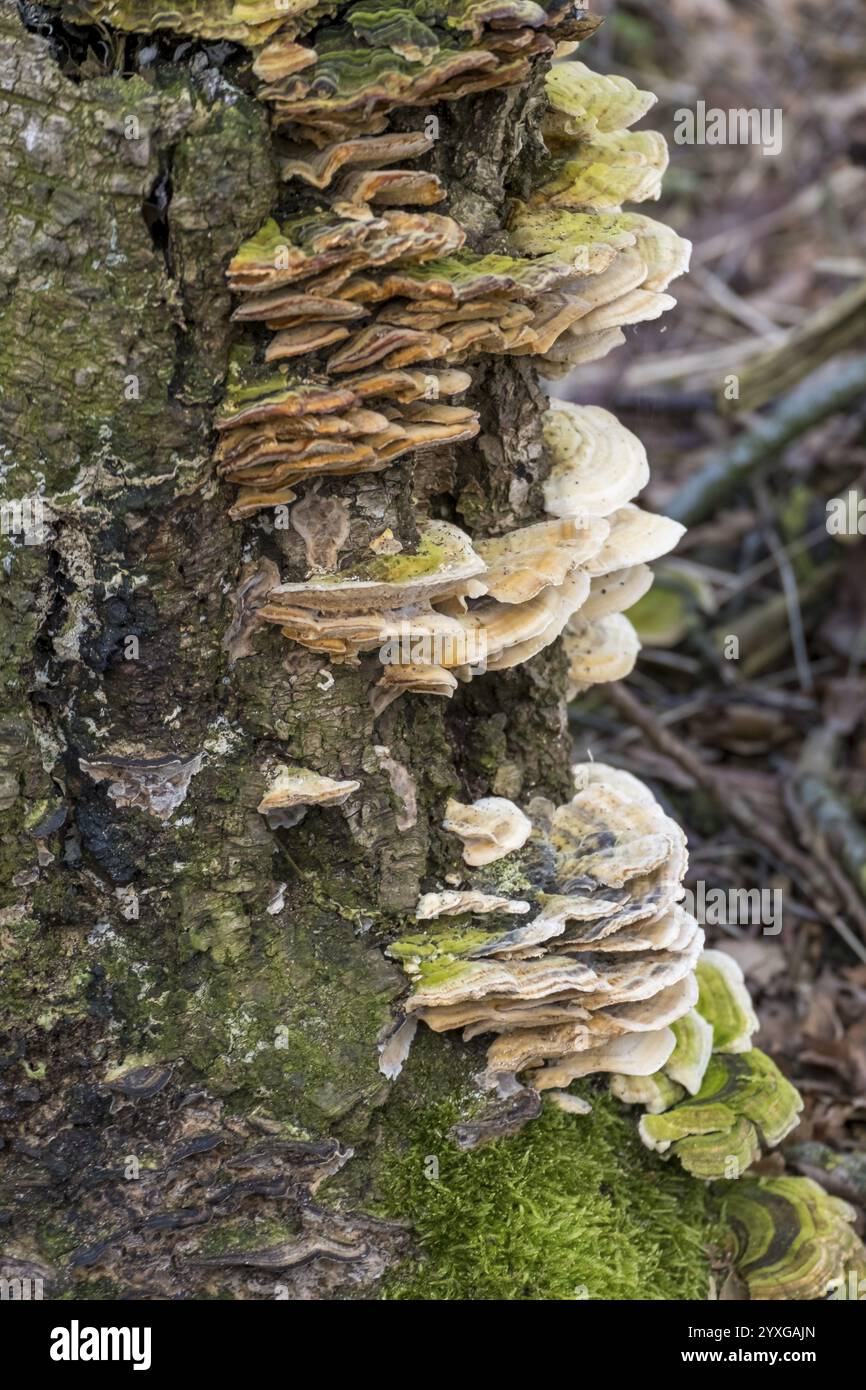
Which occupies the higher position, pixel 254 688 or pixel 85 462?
pixel 85 462

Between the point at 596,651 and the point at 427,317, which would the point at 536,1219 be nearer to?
the point at 596,651

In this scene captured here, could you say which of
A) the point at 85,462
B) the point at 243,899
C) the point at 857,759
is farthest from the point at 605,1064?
the point at 857,759

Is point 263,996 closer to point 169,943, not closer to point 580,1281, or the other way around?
point 169,943

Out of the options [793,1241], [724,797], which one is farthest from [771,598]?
[793,1241]

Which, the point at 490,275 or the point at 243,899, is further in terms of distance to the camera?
the point at 243,899

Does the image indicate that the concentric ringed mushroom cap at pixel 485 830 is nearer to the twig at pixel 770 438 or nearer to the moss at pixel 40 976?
the moss at pixel 40 976

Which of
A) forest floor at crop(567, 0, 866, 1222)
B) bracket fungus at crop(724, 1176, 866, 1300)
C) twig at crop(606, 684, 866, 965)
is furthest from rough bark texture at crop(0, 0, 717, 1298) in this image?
twig at crop(606, 684, 866, 965)

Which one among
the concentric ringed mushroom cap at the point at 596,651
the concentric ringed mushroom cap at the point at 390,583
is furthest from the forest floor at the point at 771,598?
the concentric ringed mushroom cap at the point at 390,583
